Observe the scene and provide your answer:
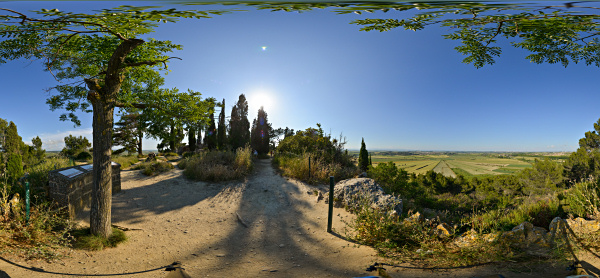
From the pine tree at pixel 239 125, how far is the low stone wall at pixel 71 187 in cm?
1321

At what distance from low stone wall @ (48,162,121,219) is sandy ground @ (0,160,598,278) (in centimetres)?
37

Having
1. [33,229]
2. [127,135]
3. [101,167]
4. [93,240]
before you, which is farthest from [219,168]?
[127,135]

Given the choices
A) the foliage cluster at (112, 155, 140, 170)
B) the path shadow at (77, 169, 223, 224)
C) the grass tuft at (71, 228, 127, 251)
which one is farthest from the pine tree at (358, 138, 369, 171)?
the foliage cluster at (112, 155, 140, 170)

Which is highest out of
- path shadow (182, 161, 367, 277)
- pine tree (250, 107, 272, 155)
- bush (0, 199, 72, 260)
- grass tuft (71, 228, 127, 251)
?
pine tree (250, 107, 272, 155)

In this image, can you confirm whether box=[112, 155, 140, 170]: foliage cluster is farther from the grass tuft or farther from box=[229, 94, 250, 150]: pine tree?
the grass tuft

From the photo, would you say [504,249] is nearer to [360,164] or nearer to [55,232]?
[55,232]

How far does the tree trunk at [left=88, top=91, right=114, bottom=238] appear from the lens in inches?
163

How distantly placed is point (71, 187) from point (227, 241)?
12.0 feet

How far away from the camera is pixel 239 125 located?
2091 centimetres

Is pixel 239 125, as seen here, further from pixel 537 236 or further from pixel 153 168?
pixel 537 236

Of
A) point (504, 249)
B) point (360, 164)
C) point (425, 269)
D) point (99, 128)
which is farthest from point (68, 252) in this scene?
point (360, 164)

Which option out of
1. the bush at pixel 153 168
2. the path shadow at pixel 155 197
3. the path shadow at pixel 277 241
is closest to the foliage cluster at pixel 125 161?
the bush at pixel 153 168

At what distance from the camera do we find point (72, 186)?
5.18m

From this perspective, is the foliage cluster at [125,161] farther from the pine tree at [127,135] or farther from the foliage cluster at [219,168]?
the pine tree at [127,135]
